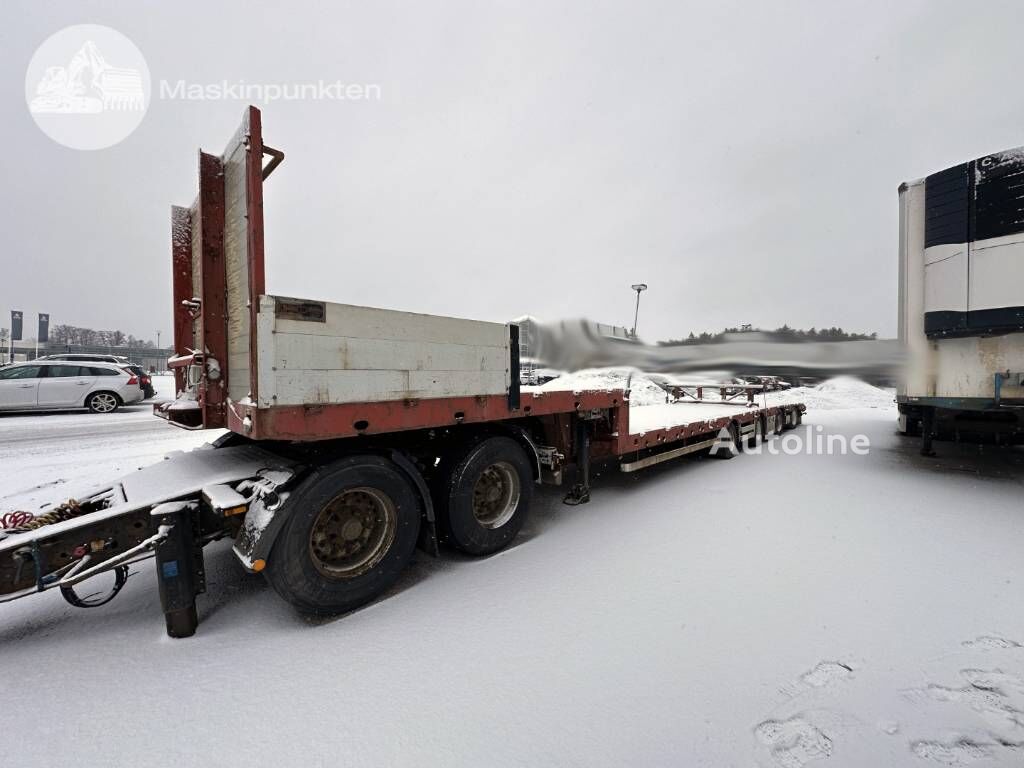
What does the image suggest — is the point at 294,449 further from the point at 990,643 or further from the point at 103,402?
the point at 103,402

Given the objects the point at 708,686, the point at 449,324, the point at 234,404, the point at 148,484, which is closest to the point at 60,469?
the point at 148,484

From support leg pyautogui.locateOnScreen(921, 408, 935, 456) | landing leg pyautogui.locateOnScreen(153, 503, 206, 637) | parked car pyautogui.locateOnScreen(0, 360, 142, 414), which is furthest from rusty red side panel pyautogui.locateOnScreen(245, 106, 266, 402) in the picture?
parked car pyautogui.locateOnScreen(0, 360, 142, 414)

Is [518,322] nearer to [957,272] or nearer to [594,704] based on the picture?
[594,704]

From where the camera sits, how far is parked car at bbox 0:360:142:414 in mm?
11234

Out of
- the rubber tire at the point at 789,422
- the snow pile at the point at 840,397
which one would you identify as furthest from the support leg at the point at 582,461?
the snow pile at the point at 840,397

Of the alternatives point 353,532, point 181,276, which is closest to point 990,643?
point 353,532

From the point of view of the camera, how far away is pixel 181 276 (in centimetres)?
402

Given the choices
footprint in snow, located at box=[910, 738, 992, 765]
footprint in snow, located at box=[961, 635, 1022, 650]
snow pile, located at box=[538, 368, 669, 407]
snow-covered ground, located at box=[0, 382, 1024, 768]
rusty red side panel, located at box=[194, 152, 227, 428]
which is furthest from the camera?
snow pile, located at box=[538, 368, 669, 407]

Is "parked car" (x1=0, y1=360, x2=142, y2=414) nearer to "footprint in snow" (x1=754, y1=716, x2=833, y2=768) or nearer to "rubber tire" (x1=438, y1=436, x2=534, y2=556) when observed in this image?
"rubber tire" (x1=438, y1=436, x2=534, y2=556)

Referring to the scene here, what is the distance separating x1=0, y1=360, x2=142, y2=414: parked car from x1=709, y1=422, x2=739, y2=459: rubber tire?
48.9 ft

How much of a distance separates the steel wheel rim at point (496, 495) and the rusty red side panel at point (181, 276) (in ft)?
9.17

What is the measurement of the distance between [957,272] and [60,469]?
11.2 metres

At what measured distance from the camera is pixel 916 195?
18.5 feet

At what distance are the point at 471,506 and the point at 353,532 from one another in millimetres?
931
